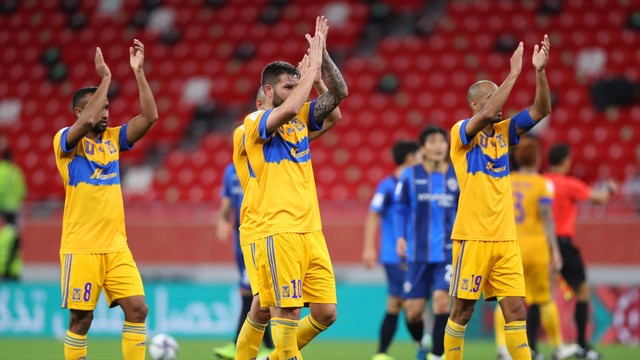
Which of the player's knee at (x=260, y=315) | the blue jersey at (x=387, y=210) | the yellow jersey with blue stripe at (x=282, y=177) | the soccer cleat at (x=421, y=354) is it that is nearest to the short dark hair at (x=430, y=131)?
the blue jersey at (x=387, y=210)

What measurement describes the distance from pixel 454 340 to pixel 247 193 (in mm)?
2010

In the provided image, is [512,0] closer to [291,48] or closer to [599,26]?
[599,26]

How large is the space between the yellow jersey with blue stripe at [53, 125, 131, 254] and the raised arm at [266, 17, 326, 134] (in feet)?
4.82

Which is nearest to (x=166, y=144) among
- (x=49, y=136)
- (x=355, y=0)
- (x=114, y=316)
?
(x=49, y=136)

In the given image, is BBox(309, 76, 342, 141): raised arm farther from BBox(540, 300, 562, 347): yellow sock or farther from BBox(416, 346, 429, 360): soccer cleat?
BBox(540, 300, 562, 347): yellow sock

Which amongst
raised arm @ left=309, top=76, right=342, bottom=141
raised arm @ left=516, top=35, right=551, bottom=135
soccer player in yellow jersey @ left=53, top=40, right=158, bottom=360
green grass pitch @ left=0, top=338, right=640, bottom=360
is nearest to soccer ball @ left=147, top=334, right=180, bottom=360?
green grass pitch @ left=0, top=338, right=640, bottom=360

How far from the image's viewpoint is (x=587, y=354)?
1080 cm

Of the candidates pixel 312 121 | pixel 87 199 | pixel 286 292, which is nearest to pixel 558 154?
pixel 312 121

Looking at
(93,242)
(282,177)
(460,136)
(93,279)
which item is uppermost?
(460,136)

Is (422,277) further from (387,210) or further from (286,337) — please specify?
(286,337)

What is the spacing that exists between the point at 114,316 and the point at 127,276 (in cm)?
688

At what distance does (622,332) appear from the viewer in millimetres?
13102

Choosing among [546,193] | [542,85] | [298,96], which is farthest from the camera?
[546,193]

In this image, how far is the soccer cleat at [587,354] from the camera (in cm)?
1070
